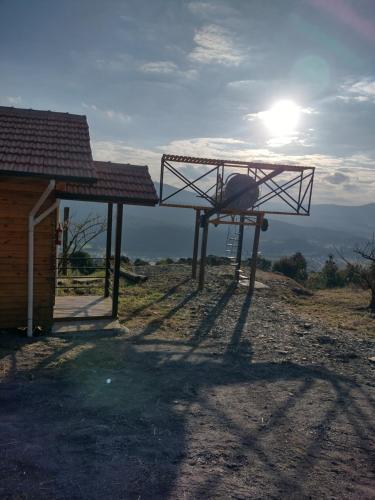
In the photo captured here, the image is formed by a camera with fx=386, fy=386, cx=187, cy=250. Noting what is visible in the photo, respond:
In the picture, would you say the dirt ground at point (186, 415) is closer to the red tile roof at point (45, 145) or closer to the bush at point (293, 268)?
the red tile roof at point (45, 145)

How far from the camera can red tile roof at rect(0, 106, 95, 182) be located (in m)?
8.02

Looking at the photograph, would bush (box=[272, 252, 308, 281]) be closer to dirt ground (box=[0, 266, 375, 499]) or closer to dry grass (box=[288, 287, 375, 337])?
dry grass (box=[288, 287, 375, 337])

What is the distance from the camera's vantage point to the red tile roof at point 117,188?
911cm

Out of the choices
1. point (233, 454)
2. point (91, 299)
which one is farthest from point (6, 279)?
point (233, 454)

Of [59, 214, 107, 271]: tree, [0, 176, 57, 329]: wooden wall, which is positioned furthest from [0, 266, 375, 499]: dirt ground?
[59, 214, 107, 271]: tree

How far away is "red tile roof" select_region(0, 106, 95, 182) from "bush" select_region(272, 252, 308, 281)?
2028cm

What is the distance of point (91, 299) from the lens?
12.1 metres

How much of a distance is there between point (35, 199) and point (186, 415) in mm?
5806

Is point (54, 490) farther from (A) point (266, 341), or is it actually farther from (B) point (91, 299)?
(B) point (91, 299)

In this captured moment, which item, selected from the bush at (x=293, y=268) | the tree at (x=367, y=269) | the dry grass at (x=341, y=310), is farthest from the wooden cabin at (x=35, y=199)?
the bush at (x=293, y=268)

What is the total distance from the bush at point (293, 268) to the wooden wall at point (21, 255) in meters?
21.1

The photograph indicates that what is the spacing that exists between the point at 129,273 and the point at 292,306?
24.3 ft

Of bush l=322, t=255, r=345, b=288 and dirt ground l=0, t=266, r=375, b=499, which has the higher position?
dirt ground l=0, t=266, r=375, b=499

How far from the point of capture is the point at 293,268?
27812mm
